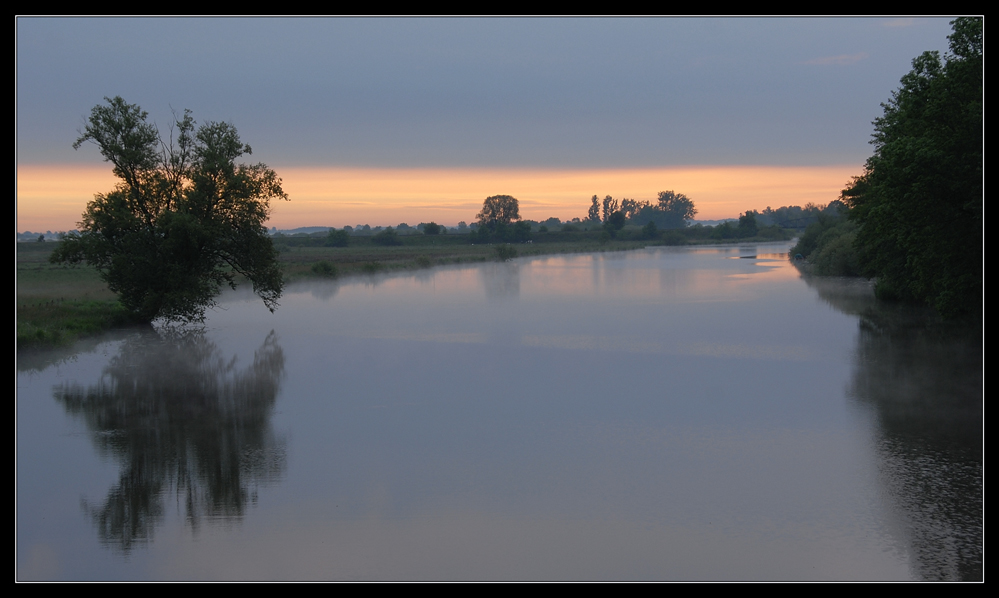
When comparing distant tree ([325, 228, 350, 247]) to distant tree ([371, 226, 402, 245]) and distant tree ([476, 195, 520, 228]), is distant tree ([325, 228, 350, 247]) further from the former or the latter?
distant tree ([476, 195, 520, 228])

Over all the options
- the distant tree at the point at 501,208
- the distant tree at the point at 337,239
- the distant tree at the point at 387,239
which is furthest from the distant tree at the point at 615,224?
the distant tree at the point at 337,239

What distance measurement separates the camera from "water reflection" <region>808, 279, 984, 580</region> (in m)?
9.19

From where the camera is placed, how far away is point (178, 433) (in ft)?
46.7

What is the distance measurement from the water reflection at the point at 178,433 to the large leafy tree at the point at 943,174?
1770 centimetres

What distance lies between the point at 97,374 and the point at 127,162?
1042cm

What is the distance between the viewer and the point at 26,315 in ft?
89.4

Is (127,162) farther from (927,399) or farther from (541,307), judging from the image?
(927,399)

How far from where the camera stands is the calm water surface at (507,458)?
921cm

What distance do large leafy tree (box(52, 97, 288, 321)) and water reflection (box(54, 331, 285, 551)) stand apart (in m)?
4.98

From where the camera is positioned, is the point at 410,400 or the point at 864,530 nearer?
the point at 864,530

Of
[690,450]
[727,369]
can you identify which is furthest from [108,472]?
[727,369]

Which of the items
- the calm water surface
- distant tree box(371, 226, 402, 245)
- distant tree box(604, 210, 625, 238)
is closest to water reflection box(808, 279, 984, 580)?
the calm water surface

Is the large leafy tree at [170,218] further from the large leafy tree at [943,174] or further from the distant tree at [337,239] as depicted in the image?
the distant tree at [337,239]

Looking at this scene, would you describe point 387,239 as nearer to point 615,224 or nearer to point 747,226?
point 615,224
